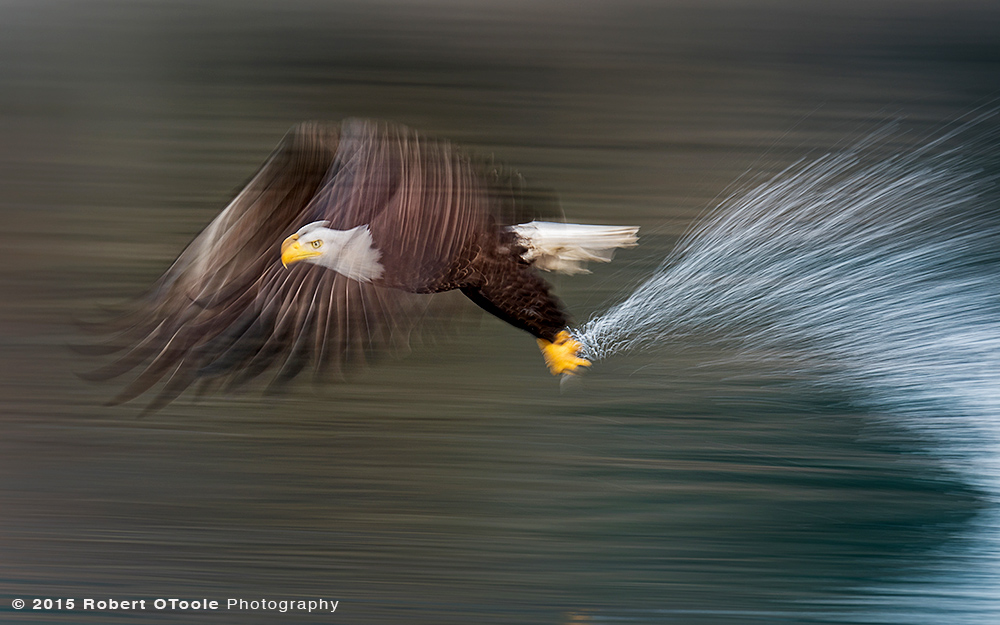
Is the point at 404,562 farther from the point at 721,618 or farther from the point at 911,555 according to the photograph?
the point at 911,555

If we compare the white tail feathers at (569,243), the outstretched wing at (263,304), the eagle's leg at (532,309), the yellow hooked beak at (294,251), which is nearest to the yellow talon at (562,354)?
the eagle's leg at (532,309)

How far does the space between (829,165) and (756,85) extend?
20 cm

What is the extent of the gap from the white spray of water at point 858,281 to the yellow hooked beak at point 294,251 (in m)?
0.50

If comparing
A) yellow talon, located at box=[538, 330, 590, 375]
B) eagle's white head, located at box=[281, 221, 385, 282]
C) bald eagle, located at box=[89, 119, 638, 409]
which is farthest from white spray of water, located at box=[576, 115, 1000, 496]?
eagle's white head, located at box=[281, 221, 385, 282]

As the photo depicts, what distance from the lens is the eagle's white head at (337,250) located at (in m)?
1.14

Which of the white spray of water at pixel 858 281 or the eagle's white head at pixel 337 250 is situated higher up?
the eagle's white head at pixel 337 250

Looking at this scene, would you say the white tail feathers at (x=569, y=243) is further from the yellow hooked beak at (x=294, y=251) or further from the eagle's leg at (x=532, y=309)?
the yellow hooked beak at (x=294, y=251)

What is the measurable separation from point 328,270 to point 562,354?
0.44 m

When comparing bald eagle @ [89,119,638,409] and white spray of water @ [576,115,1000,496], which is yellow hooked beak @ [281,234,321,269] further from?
white spray of water @ [576,115,1000,496]

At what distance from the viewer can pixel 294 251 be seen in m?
1.14

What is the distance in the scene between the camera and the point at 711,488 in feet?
3.98

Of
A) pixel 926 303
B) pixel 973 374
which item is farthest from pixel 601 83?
pixel 973 374

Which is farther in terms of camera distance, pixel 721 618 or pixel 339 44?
pixel 339 44

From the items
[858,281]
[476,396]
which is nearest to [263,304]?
[476,396]
